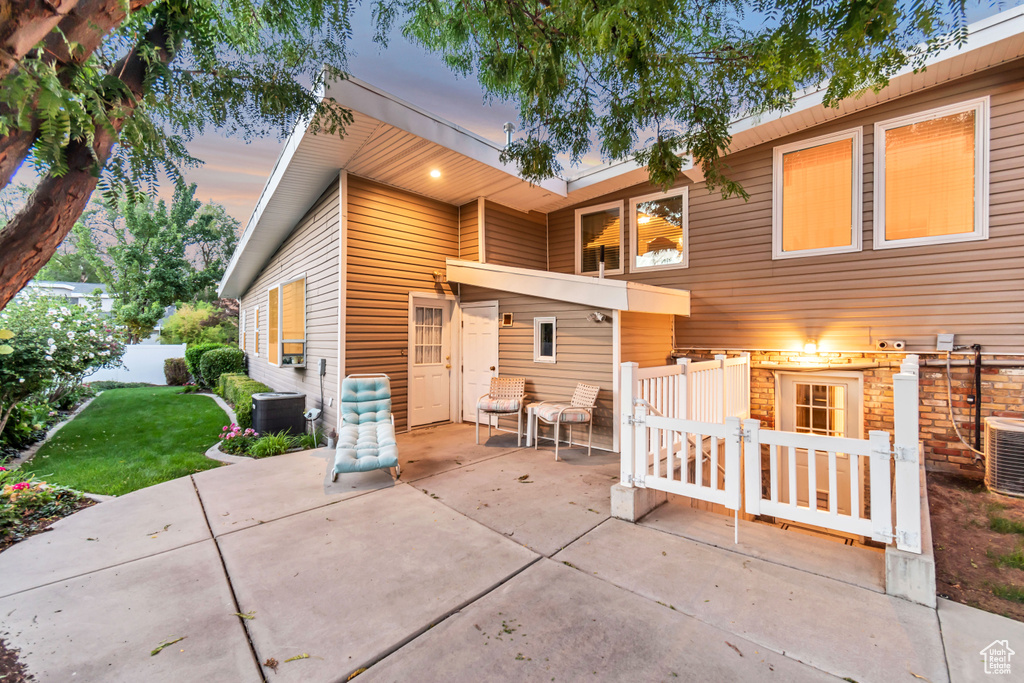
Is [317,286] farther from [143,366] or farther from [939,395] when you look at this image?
[143,366]

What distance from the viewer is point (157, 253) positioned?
19.0 meters

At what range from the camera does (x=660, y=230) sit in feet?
23.5

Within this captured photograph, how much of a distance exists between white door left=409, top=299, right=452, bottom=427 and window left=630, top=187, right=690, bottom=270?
3.57 meters

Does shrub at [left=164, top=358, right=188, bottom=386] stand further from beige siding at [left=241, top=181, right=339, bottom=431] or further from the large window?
beige siding at [left=241, top=181, right=339, bottom=431]

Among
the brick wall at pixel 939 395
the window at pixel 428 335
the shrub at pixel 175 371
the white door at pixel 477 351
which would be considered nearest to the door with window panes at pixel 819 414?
the brick wall at pixel 939 395

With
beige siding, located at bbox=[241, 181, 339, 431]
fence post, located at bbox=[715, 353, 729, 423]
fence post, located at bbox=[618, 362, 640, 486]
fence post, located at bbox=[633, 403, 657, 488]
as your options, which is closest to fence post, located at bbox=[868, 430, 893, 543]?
fence post, located at bbox=[633, 403, 657, 488]

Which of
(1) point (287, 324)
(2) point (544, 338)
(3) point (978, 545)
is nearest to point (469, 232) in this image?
(2) point (544, 338)

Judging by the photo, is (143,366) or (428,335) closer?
(428,335)

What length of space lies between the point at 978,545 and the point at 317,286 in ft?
27.1

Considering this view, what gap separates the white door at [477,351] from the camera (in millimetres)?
6953

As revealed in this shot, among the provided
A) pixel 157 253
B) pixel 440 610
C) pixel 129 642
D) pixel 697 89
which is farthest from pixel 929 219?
pixel 157 253

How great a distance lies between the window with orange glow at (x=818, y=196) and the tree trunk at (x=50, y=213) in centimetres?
707

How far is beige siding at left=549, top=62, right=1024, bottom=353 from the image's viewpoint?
4.64 meters

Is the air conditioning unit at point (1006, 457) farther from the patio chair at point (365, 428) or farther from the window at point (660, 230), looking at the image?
the patio chair at point (365, 428)
